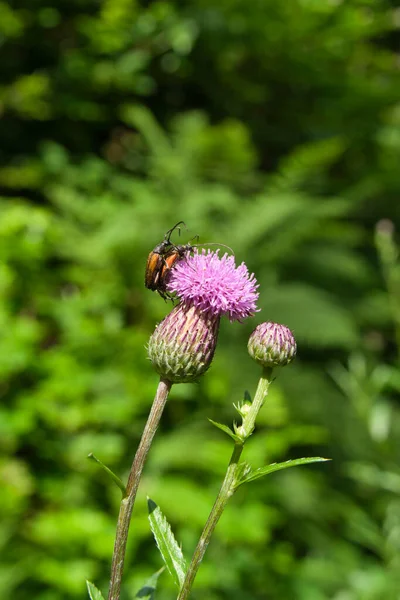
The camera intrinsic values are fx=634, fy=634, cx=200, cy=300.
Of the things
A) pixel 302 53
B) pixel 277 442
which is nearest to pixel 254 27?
pixel 302 53

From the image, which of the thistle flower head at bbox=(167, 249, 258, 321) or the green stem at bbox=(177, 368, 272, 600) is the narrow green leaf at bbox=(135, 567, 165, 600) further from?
the thistle flower head at bbox=(167, 249, 258, 321)

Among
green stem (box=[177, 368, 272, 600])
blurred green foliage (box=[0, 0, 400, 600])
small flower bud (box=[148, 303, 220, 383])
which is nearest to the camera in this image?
green stem (box=[177, 368, 272, 600])

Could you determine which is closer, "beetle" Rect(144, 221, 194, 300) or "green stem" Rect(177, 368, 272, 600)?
"green stem" Rect(177, 368, 272, 600)

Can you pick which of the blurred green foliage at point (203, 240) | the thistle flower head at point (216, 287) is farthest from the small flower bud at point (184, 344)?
the blurred green foliage at point (203, 240)

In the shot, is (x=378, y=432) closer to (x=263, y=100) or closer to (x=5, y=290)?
(x=5, y=290)

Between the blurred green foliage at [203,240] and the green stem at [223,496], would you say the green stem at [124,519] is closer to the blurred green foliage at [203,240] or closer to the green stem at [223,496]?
the green stem at [223,496]

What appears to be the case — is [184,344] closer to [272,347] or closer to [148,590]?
[272,347]

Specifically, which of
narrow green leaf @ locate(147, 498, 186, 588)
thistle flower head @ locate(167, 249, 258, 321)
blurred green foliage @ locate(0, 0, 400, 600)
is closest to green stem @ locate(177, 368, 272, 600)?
narrow green leaf @ locate(147, 498, 186, 588)
